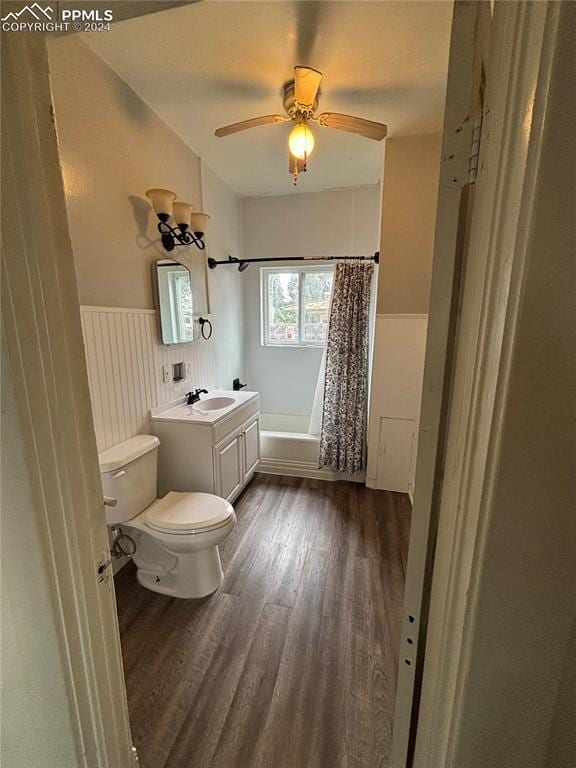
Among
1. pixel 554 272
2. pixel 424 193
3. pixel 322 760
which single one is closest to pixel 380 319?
pixel 424 193

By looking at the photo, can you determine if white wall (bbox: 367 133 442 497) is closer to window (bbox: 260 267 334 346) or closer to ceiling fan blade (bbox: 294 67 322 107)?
ceiling fan blade (bbox: 294 67 322 107)

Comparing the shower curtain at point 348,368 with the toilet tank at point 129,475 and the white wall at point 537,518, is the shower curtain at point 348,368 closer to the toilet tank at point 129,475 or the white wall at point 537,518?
the toilet tank at point 129,475

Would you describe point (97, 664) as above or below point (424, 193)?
below

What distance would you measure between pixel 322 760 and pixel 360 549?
102 cm

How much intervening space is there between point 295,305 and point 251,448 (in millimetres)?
1697

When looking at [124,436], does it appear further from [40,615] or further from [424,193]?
[424,193]

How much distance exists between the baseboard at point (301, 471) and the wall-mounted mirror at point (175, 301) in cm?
136

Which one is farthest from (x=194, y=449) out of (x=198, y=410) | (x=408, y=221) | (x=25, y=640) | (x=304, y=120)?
(x=408, y=221)

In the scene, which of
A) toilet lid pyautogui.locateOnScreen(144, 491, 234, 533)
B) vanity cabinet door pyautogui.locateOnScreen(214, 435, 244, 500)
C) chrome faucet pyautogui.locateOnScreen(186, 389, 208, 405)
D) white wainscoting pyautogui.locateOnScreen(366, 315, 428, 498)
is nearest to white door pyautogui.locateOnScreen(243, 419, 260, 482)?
vanity cabinet door pyautogui.locateOnScreen(214, 435, 244, 500)

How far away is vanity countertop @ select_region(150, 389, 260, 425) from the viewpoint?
1.96m

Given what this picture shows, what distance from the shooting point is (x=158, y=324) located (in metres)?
2.01

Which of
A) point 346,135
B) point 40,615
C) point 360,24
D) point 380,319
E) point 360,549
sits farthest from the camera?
point 380,319

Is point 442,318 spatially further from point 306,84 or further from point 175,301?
point 175,301

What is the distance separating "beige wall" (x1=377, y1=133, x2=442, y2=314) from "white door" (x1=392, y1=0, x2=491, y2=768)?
6.32ft
